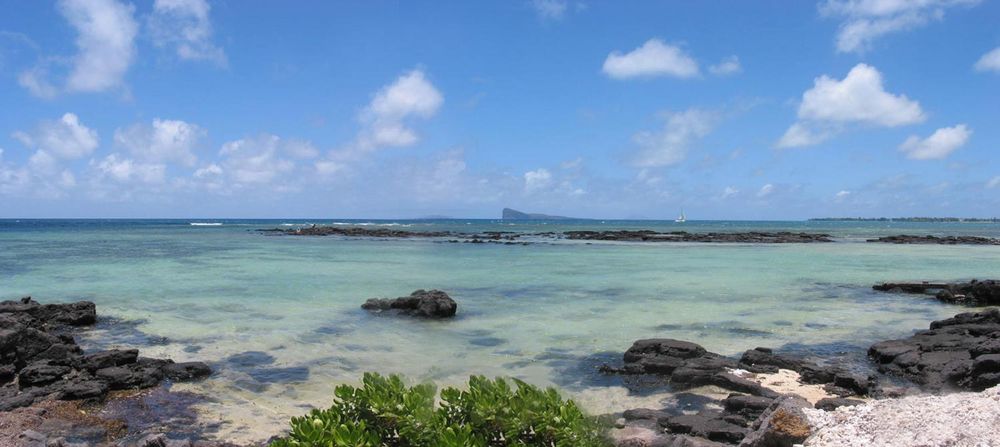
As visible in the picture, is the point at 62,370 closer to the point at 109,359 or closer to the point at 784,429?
the point at 109,359

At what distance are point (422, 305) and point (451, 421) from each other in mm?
12754

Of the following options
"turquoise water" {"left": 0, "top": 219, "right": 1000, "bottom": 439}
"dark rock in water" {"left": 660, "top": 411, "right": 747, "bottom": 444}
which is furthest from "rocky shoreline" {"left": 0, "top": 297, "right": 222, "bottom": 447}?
"dark rock in water" {"left": 660, "top": 411, "right": 747, "bottom": 444}

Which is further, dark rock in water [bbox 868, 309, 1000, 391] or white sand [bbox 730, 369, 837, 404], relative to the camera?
dark rock in water [bbox 868, 309, 1000, 391]

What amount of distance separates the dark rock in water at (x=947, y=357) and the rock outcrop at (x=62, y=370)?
11.4 meters

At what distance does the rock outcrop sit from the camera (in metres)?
9.28

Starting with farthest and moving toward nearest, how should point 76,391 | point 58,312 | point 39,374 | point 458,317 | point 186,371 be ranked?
point 458,317 < point 58,312 < point 186,371 < point 39,374 < point 76,391

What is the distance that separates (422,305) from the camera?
54.6 ft

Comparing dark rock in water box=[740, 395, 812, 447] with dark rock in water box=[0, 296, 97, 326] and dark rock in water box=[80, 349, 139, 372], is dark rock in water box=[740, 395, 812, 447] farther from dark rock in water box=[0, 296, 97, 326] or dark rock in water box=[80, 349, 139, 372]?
dark rock in water box=[0, 296, 97, 326]

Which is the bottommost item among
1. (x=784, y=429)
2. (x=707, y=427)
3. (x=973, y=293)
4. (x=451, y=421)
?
(x=707, y=427)

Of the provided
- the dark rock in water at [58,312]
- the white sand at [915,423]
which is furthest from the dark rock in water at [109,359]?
the white sand at [915,423]

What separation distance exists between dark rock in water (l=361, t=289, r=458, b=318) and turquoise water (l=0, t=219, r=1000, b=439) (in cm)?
53

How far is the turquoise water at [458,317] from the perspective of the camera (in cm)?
1065

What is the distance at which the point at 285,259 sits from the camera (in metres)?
36.3

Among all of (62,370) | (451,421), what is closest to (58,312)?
(62,370)
